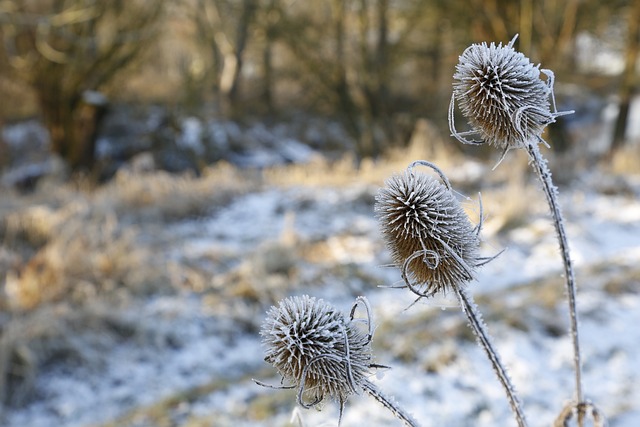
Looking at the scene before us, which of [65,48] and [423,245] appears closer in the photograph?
[423,245]

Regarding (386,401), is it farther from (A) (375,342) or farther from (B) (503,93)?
(A) (375,342)

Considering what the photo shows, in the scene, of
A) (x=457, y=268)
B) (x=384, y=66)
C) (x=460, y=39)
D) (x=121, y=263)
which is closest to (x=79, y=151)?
(x=384, y=66)

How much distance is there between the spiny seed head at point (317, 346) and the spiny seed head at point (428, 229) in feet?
0.41

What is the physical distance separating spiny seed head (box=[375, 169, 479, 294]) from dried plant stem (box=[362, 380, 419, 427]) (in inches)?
5.8

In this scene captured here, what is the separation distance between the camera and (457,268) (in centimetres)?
78

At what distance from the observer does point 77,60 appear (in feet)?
34.6

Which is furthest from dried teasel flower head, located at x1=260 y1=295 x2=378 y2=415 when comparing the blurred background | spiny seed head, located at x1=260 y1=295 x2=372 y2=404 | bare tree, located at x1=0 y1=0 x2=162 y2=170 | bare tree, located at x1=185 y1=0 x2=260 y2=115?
bare tree, located at x1=185 y1=0 x2=260 y2=115

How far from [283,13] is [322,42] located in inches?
42.7

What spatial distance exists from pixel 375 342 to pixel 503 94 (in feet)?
10.3

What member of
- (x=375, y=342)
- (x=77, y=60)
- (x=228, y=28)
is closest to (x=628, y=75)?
(x=375, y=342)

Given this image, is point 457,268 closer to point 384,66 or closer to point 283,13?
point 384,66

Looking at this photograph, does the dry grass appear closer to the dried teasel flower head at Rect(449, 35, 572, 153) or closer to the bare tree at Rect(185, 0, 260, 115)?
the dried teasel flower head at Rect(449, 35, 572, 153)

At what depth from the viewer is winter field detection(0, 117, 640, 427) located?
125 inches

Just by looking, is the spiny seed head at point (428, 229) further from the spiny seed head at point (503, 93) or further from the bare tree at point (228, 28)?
the bare tree at point (228, 28)
